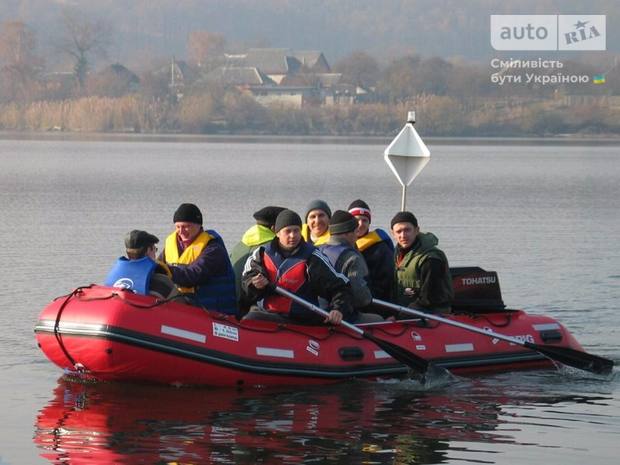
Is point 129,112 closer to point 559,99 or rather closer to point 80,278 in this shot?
point 559,99

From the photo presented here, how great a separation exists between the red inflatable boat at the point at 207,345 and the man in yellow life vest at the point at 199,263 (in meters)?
0.42

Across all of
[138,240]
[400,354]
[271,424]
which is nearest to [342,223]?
[400,354]

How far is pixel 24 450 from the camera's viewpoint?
9.79m

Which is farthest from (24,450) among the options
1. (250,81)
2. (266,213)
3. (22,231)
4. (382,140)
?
(250,81)

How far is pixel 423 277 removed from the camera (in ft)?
42.2

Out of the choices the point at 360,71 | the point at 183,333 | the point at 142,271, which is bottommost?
the point at 183,333

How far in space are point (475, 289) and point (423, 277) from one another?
3.11 ft

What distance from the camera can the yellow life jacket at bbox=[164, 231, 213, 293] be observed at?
39.1ft

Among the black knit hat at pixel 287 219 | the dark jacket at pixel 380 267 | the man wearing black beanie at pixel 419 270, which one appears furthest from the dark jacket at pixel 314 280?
the man wearing black beanie at pixel 419 270

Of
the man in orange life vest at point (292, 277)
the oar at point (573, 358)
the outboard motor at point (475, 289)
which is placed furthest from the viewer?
the outboard motor at point (475, 289)

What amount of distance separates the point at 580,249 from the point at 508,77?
4192 inches

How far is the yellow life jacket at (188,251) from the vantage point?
11.9 metres

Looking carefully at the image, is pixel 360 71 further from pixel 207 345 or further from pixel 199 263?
pixel 207 345

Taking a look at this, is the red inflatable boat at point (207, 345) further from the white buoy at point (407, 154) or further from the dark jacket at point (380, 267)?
the white buoy at point (407, 154)
